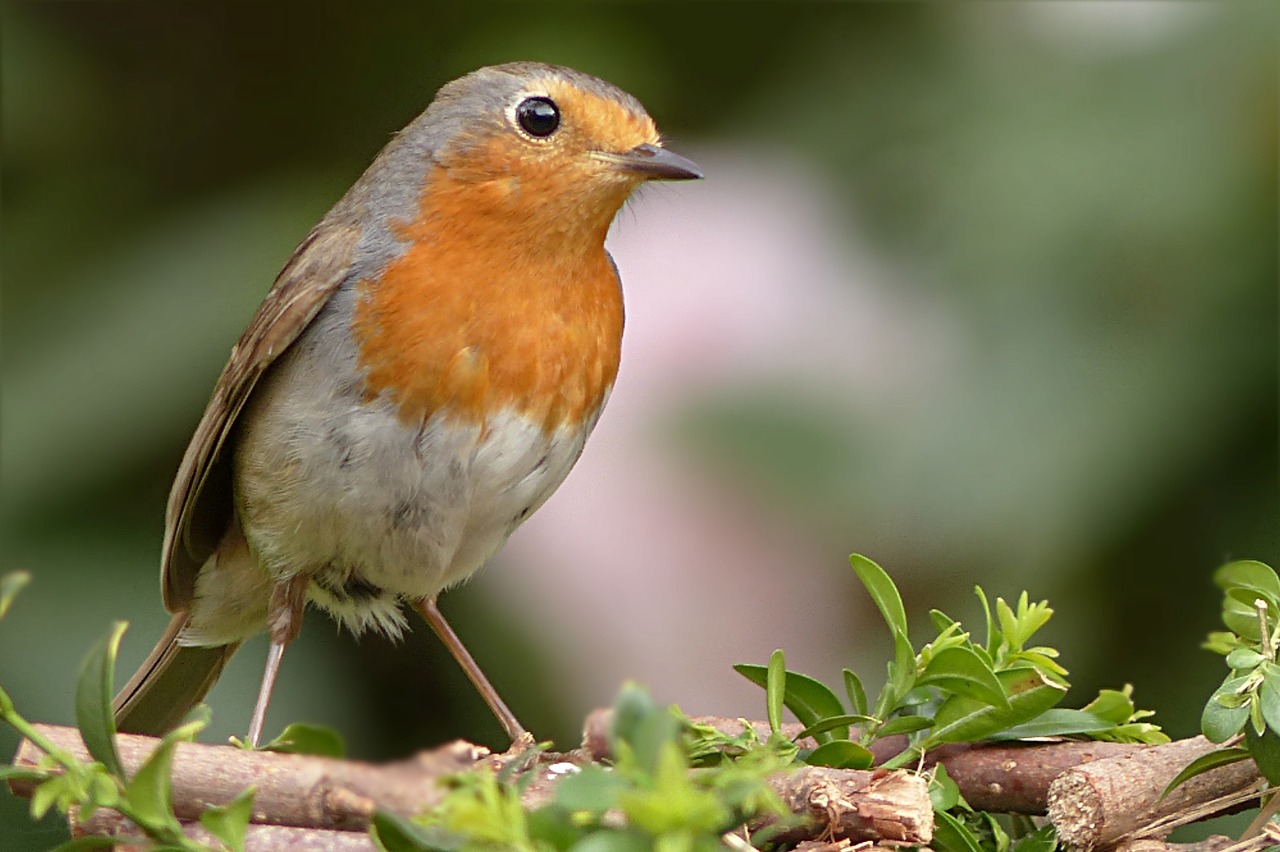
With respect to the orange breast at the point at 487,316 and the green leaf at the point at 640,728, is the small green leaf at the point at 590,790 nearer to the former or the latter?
the green leaf at the point at 640,728

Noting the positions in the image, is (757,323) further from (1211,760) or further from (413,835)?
(413,835)

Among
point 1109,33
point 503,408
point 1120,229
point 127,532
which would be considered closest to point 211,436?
point 503,408

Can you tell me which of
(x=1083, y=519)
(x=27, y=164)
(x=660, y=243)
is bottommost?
(x=1083, y=519)

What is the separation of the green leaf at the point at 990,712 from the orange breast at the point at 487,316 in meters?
0.73

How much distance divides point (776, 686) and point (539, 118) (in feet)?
3.29

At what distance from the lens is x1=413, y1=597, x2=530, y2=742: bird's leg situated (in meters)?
2.36

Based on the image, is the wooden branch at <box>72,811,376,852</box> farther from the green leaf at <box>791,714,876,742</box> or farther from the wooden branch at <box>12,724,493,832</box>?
the green leaf at <box>791,714,876,742</box>

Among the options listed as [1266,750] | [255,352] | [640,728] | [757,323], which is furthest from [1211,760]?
[757,323]

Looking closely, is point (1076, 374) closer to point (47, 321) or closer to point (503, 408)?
point (503, 408)

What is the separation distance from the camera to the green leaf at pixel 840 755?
1.54m

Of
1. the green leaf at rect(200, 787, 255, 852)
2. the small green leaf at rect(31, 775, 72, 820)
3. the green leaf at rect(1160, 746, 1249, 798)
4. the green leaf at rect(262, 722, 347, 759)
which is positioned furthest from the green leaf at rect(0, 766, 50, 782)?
the green leaf at rect(1160, 746, 1249, 798)

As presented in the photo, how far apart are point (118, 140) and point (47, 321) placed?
1.31 feet

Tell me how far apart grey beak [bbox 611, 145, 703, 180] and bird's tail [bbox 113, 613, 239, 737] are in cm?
104

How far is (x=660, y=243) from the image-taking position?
3.14 metres
